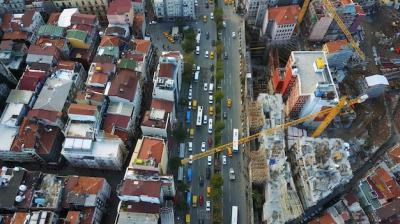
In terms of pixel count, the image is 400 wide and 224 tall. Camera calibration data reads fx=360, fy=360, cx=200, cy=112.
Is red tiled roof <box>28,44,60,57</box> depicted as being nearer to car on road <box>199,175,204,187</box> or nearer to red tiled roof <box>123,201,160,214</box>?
red tiled roof <box>123,201,160,214</box>

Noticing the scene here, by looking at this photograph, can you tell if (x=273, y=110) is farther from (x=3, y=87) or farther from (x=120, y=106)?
(x=3, y=87)

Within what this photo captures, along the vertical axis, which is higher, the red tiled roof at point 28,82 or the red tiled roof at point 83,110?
the red tiled roof at point 28,82

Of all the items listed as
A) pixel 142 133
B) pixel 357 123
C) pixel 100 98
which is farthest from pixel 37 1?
pixel 357 123

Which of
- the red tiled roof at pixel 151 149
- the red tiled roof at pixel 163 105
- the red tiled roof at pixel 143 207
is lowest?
the red tiled roof at pixel 143 207

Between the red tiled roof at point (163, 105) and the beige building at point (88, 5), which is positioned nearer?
the red tiled roof at point (163, 105)

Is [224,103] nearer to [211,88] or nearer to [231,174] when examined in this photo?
[211,88]

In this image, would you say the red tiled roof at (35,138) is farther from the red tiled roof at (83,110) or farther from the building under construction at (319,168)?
the building under construction at (319,168)

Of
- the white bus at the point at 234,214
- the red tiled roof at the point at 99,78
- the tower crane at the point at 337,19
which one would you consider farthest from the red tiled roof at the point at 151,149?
the tower crane at the point at 337,19
